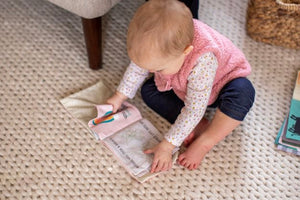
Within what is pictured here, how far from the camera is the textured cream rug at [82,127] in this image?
0.83 metres

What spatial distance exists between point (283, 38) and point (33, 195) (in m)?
0.85

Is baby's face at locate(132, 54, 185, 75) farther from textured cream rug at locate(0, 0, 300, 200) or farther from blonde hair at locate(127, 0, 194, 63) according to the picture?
textured cream rug at locate(0, 0, 300, 200)

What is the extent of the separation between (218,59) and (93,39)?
0.36 m

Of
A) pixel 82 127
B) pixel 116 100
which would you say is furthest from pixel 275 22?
pixel 82 127

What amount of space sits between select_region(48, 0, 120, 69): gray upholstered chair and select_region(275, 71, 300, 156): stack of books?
547mm

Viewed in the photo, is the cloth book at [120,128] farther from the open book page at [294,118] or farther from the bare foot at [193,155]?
the open book page at [294,118]

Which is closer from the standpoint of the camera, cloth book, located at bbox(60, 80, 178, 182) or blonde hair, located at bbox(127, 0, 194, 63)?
blonde hair, located at bbox(127, 0, 194, 63)

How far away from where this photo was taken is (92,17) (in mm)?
866

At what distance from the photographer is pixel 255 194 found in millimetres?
838

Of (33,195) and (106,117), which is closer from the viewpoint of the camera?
(33,195)

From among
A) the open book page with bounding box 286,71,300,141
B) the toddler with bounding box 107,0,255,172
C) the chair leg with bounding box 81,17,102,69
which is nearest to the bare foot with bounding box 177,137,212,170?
the toddler with bounding box 107,0,255,172

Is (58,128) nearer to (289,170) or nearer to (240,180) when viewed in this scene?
(240,180)

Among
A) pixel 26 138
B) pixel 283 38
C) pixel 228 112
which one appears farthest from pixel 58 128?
pixel 283 38

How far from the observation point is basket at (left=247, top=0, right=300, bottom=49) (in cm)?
100
